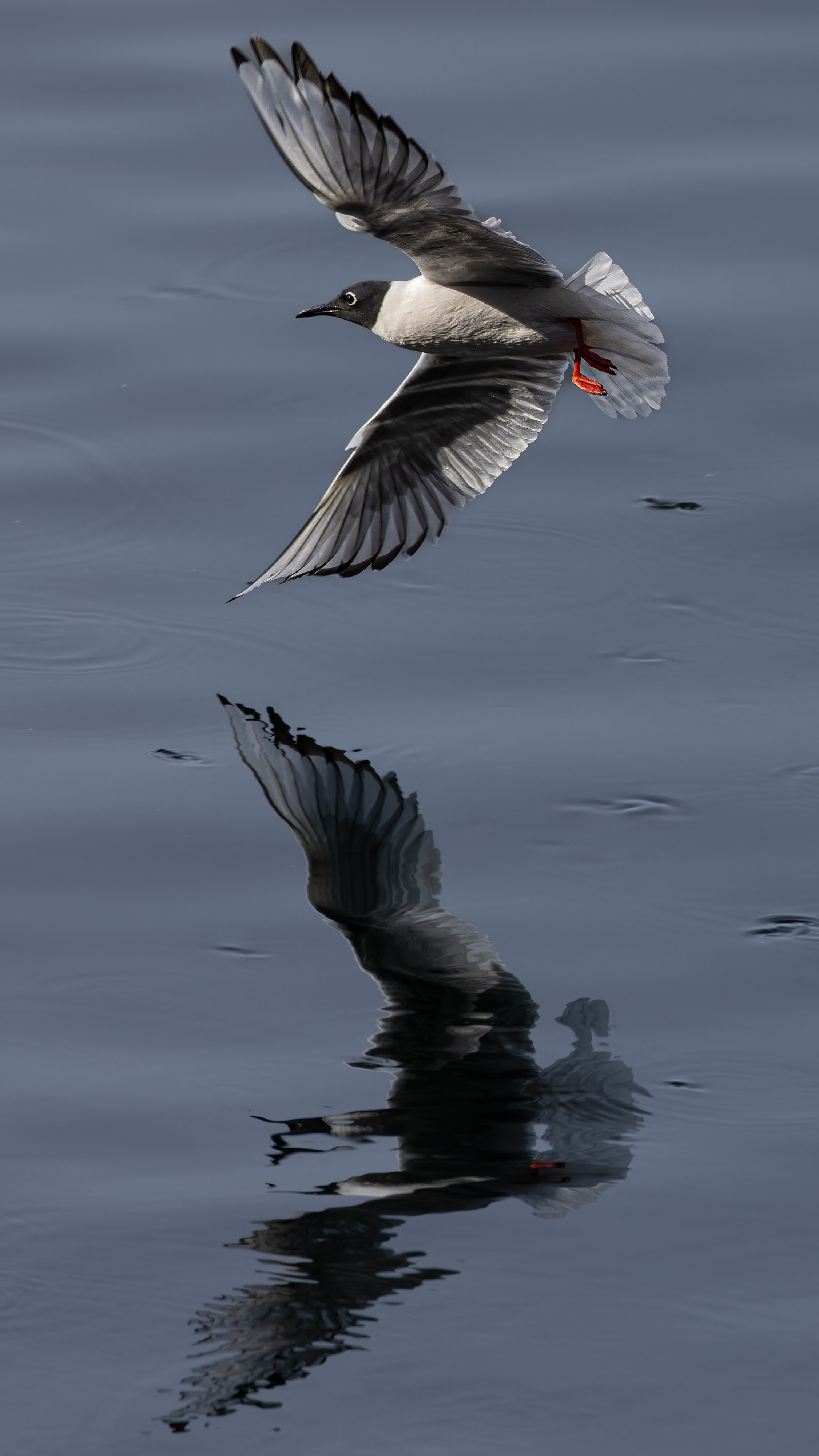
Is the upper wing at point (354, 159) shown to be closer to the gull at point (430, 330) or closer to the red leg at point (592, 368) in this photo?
the gull at point (430, 330)

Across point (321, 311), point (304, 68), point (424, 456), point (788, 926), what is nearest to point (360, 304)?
point (321, 311)

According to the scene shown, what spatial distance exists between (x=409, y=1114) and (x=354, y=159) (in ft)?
7.81

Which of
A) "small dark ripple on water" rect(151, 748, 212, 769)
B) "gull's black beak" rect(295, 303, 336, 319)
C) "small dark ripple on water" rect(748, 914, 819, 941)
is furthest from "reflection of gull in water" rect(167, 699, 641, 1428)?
"gull's black beak" rect(295, 303, 336, 319)

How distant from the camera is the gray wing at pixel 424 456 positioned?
6.73 m

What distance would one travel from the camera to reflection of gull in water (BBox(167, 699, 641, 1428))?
12.2ft

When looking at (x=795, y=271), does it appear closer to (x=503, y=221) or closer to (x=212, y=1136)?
(x=503, y=221)

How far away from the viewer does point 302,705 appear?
5957 millimetres

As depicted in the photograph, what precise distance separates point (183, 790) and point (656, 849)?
1.26m

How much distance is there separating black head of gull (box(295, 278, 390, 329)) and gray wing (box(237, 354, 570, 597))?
0.75ft

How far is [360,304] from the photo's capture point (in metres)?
6.98

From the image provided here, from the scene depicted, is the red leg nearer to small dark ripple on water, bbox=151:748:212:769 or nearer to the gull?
the gull

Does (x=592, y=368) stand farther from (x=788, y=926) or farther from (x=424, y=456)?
(x=788, y=926)

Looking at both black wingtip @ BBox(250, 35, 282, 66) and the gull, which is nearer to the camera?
black wingtip @ BBox(250, 35, 282, 66)

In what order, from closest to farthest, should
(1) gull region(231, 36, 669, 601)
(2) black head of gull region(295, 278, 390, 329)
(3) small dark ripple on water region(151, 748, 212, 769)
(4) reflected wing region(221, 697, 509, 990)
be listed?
(4) reflected wing region(221, 697, 509, 990) < (1) gull region(231, 36, 669, 601) < (3) small dark ripple on water region(151, 748, 212, 769) < (2) black head of gull region(295, 278, 390, 329)
